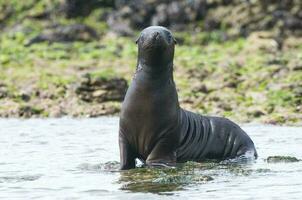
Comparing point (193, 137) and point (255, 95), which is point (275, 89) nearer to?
point (255, 95)

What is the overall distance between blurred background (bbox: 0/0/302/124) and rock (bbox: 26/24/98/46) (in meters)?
0.04

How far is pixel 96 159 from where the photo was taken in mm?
14000

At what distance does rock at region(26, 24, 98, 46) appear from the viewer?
32.9 m

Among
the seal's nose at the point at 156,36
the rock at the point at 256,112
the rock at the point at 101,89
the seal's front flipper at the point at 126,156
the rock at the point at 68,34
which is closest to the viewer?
the seal's nose at the point at 156,36

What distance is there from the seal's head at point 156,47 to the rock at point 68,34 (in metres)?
20.1

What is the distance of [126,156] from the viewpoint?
12.5 metres

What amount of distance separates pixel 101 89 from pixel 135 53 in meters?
6.97

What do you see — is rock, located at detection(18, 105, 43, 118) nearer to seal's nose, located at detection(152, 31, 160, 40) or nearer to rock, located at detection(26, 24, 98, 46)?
rock, located at detection(26, 24, 98, 46)

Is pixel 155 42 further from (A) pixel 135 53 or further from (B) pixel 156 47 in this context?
(A) pixel 135 53

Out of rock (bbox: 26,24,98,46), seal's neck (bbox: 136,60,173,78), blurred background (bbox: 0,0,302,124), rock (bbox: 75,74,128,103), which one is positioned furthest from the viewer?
rock (bbox: 26,24,98,46)

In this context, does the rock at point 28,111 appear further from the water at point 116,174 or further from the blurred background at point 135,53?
the water at point 116,174

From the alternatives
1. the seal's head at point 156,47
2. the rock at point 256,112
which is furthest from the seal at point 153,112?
the rock at point 256,112

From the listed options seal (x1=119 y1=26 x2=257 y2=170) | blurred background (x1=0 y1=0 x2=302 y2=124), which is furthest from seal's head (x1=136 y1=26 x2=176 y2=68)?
blurred background (x1=0 y1=0 x2=302 y2=124)

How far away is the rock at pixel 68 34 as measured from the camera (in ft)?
108
